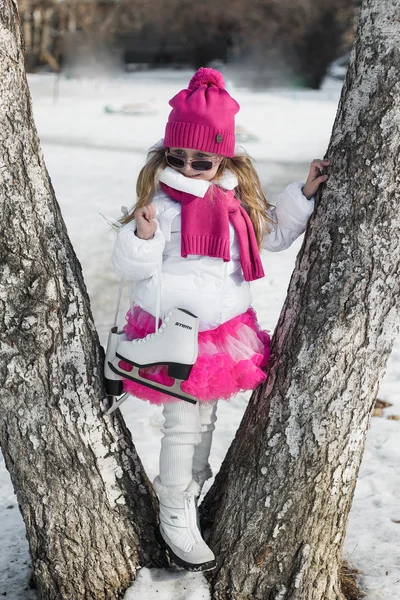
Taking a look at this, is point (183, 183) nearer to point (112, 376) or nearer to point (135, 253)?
point (135, 253)

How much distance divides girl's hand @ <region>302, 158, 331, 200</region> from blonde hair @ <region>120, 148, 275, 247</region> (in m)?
0.20

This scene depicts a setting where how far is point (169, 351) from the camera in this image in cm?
214

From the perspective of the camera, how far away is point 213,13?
23.5 m

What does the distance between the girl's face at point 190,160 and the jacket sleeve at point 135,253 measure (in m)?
0.23

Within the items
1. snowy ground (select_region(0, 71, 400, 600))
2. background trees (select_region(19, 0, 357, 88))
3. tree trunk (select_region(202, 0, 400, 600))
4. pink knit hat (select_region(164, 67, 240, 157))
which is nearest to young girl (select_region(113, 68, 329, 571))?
pink knit hat (select_region(164, 67, 240, 157))

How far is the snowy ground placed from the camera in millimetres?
2816

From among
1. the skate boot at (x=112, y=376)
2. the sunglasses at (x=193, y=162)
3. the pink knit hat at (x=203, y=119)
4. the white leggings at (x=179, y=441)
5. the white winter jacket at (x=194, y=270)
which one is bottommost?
the white leggings at (x=179, y=441)

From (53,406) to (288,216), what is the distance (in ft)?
2.94

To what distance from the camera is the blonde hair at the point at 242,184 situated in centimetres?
229

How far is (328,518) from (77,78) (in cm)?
2045

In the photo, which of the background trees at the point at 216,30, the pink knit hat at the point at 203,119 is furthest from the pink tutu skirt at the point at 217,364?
the background trees at the point at 216,30

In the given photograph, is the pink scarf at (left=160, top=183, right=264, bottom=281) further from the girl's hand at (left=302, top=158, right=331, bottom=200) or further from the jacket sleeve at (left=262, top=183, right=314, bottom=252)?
the girl's hand at (left=302, top=158, right=331, bottom=200)

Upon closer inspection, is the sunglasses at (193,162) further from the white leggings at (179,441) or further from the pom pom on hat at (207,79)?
the white leggings at (179,441)

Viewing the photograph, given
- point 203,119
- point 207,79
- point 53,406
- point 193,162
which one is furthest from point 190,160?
point 53,406
